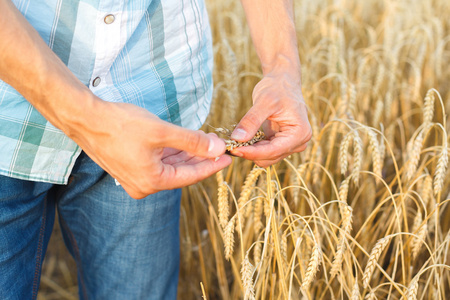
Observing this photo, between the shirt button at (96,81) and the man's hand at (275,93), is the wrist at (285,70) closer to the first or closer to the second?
the man's hand at (275,93)

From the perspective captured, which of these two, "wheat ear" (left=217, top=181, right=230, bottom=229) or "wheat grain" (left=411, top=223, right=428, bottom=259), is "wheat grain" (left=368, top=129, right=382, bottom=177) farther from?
"wheat ear" (left=217, top=181, right=230, bottom=229)

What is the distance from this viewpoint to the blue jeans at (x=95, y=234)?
0.65m

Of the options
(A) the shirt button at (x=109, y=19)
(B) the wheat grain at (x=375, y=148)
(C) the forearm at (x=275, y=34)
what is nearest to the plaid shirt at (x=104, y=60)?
(A) the shirt button at (x=109, y=19)

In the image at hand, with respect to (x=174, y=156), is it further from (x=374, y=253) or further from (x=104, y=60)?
(x=374, y=253)

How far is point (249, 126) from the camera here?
664mm

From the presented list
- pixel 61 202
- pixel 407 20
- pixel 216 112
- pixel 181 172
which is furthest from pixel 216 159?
pixel 407 20

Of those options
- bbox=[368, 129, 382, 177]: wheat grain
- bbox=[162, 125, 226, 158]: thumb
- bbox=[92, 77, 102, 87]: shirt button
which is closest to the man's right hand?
bbox=[162, 125, 226, 158]: thumb

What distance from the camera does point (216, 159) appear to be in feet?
2.07

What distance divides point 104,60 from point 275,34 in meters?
0.34

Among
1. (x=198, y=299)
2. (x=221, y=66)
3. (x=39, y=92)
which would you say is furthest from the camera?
(x=221, y=66)

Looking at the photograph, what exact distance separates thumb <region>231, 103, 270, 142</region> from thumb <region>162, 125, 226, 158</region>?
0.17 feet

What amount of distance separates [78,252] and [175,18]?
534 millimetres

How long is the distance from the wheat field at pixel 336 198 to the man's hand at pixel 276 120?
1.9 inches

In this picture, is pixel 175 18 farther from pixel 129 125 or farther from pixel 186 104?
pixel 129 125
